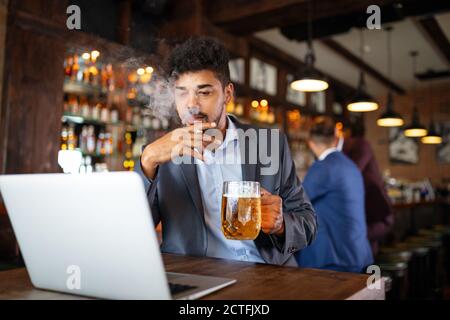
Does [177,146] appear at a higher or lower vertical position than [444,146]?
lower

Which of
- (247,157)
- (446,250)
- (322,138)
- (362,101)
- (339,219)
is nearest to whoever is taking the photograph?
(247,157)

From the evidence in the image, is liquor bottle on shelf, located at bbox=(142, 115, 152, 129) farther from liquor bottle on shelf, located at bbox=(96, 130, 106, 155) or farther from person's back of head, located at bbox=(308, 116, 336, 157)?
person's back of head, located at bbox=(308, 116, 336, 157)

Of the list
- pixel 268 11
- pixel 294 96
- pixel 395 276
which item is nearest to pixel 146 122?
pixel 268 11

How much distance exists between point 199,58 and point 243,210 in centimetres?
72

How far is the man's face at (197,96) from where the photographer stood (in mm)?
1565

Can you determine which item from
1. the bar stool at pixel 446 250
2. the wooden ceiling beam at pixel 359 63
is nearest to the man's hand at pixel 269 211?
the bar stool at pixel 446 250

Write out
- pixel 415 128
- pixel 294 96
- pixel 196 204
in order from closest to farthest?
pixel 196 204
pixel 415 128
pixel 294 96

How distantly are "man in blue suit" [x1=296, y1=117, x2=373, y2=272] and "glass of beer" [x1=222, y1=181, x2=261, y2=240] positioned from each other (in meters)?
1.73

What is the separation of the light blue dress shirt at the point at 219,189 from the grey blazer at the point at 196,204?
0.04 meters

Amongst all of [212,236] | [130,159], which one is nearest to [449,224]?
[130,159]

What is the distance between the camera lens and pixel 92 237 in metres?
0.84

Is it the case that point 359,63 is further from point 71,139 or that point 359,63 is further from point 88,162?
point 71,139

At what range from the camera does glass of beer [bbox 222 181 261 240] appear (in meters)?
1.14
